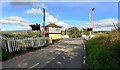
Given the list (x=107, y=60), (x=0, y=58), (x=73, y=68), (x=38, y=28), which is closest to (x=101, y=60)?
(x=107, y=60)

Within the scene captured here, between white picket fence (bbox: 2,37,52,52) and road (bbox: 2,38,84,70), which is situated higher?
white picket fence (bbox: 2,37,52,52)

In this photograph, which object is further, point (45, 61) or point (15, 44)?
point (15, 44)

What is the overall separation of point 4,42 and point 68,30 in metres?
130

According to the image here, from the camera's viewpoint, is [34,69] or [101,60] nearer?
[101,60]

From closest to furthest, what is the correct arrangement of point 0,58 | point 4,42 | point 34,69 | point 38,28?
point 34,69 < point 0,58 < point 4,42 < point 38,28

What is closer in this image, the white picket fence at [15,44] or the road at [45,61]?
the road at [45,61]

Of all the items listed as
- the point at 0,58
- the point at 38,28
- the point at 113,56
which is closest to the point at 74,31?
the point at 38,28

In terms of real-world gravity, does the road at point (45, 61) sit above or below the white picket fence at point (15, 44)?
below

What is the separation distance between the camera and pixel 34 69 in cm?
1524

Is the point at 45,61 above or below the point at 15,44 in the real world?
below

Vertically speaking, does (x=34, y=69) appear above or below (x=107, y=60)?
below

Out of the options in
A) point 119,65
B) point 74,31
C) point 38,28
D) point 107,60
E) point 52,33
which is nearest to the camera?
point 119,65

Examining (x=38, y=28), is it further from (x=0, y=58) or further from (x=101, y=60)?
(x=101, y=60)

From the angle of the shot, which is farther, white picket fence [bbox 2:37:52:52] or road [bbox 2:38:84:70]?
white picket fence [bbox 2:37:52:52]
